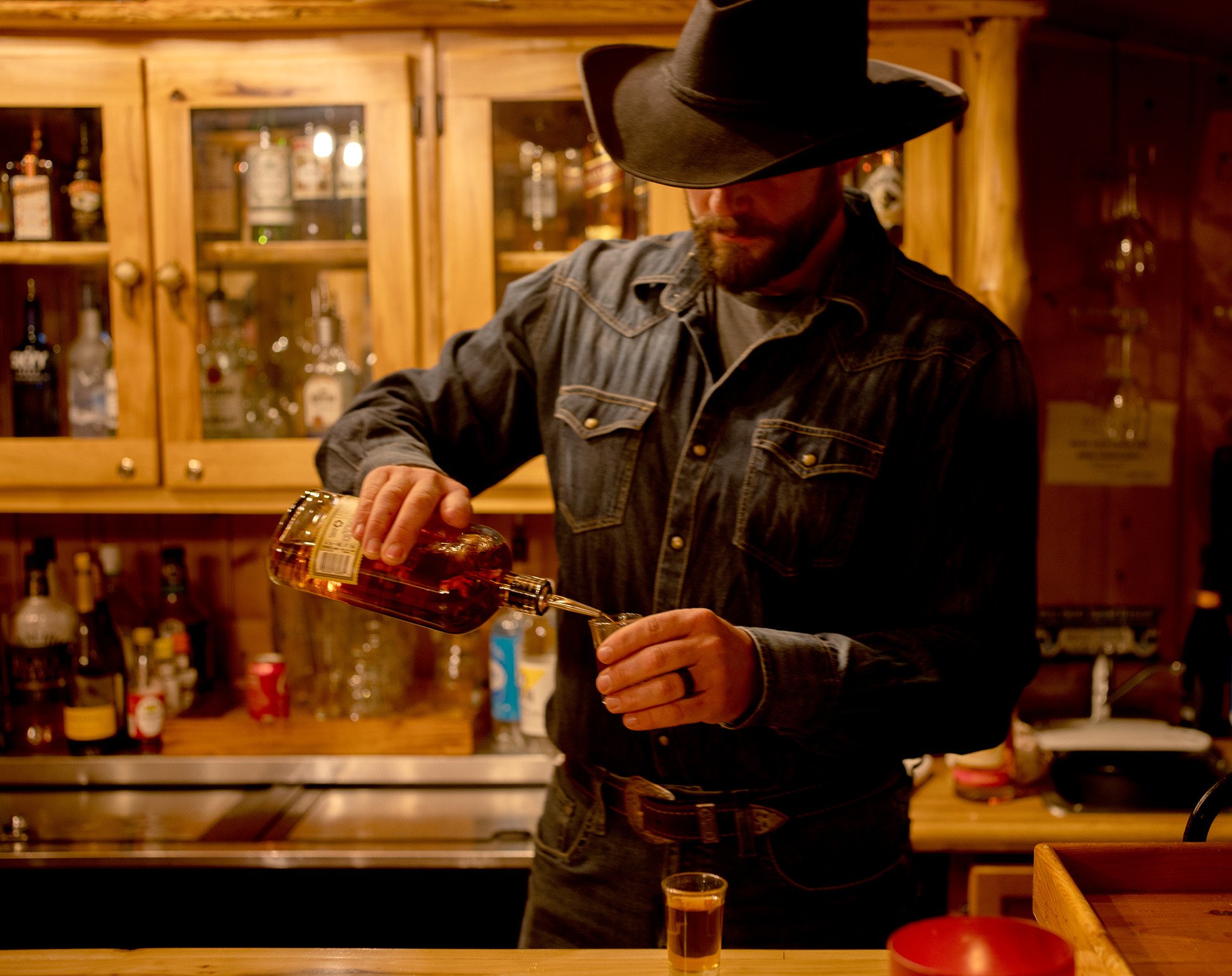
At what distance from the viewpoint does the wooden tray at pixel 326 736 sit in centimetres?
199

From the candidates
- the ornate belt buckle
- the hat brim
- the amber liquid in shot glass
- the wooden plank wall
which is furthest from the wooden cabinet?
the amber liquid in shot glass

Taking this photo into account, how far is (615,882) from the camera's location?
1259 millimetres

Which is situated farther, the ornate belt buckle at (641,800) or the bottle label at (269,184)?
the bottle label at (269,184)

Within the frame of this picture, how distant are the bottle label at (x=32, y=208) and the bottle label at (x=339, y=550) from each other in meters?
1.28

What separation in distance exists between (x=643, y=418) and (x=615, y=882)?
1.77 ft

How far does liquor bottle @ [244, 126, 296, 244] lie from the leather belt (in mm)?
1268

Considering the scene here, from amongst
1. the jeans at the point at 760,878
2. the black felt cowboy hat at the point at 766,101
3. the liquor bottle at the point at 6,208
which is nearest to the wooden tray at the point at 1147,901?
the jeans at the point at 760,878

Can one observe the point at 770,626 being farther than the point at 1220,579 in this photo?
No

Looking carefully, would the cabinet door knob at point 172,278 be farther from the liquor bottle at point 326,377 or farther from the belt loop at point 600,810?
the belt loop at point 600,810

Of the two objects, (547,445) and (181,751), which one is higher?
(547,445)

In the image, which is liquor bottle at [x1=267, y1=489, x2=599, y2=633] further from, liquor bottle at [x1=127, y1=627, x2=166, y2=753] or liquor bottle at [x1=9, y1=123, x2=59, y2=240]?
liquor bottle at [x1=9, y1=123, x2=59, y2=240]

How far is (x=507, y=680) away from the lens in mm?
2102

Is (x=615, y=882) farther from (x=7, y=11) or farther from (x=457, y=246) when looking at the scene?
(x=7, y=11)

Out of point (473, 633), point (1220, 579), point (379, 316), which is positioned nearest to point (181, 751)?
point (473, 633)
